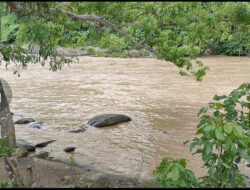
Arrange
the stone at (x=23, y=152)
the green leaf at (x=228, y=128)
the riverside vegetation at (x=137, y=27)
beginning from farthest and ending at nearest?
the stone at (x=23, y=152) < the riverside vegetation at (x=137, y=27) < the green leaf at (x=228, y=128)

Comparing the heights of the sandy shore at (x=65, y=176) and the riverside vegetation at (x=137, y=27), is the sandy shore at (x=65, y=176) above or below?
below

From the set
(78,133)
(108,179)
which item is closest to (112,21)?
(108,179)

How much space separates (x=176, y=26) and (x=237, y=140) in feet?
11.5

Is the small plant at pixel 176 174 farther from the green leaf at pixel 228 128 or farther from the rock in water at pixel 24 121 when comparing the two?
the rock in water at pixel 24 121

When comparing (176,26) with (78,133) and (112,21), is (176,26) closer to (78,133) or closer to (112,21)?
(112,21)

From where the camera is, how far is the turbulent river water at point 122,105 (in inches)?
335

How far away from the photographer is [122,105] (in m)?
13.3

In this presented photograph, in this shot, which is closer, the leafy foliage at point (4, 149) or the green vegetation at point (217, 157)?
the green vegetation at point (217, 157)

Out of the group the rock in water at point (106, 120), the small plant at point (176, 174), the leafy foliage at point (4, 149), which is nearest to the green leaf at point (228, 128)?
the small plant at point (176, 174)

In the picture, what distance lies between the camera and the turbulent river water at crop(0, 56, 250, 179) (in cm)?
851

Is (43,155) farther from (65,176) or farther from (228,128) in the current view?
(228,128)

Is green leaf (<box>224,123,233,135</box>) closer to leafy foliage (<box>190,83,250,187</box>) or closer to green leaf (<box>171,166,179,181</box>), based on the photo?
leafy foliage (<box>190,83,250,187</box>)

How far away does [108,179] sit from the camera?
696cm

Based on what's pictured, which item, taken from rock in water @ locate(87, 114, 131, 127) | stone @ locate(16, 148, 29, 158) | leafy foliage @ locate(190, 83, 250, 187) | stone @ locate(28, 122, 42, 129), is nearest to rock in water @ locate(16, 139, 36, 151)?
stone @ locate(16, 148, 29, 158)
